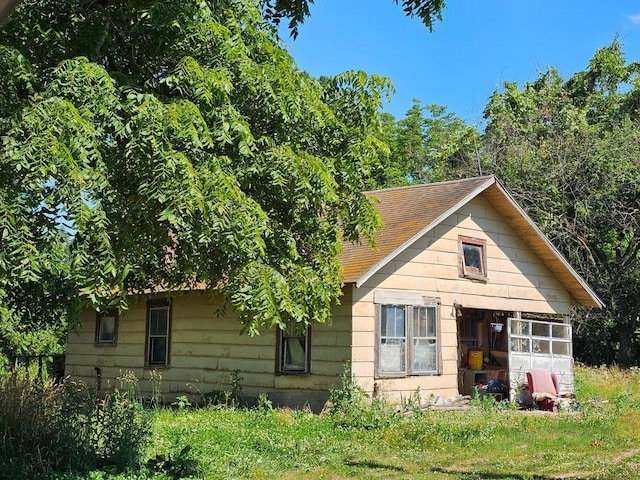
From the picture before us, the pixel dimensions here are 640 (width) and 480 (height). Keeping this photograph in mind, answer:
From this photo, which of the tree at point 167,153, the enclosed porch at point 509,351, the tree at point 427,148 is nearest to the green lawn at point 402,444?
the tree at point 167,153

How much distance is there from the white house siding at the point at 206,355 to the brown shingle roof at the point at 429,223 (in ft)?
4.01

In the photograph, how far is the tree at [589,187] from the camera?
85.4ft

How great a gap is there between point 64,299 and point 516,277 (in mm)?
12785

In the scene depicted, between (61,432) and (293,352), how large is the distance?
804cm

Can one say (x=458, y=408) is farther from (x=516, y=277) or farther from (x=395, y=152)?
(x=395, y=152)

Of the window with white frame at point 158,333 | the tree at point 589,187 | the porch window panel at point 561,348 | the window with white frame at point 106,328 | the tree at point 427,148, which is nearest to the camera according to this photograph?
the window with white frame at point 158,333

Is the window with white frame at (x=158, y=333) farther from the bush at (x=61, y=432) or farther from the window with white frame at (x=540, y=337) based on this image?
the bush at (x=61, y=432)

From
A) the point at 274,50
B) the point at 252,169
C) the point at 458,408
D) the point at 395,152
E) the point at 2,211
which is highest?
the point at 395,152

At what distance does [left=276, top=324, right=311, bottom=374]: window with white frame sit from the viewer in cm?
1482

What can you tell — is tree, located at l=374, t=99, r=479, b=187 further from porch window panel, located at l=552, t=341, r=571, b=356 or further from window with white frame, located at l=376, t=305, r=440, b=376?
window with white frame, located at l=376, t=305, r=440, b=376

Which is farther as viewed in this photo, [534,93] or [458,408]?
[534,93]

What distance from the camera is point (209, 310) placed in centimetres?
1681

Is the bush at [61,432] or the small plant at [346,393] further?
the small plant at [346,393]

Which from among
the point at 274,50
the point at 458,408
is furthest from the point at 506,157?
the point at 274,50
